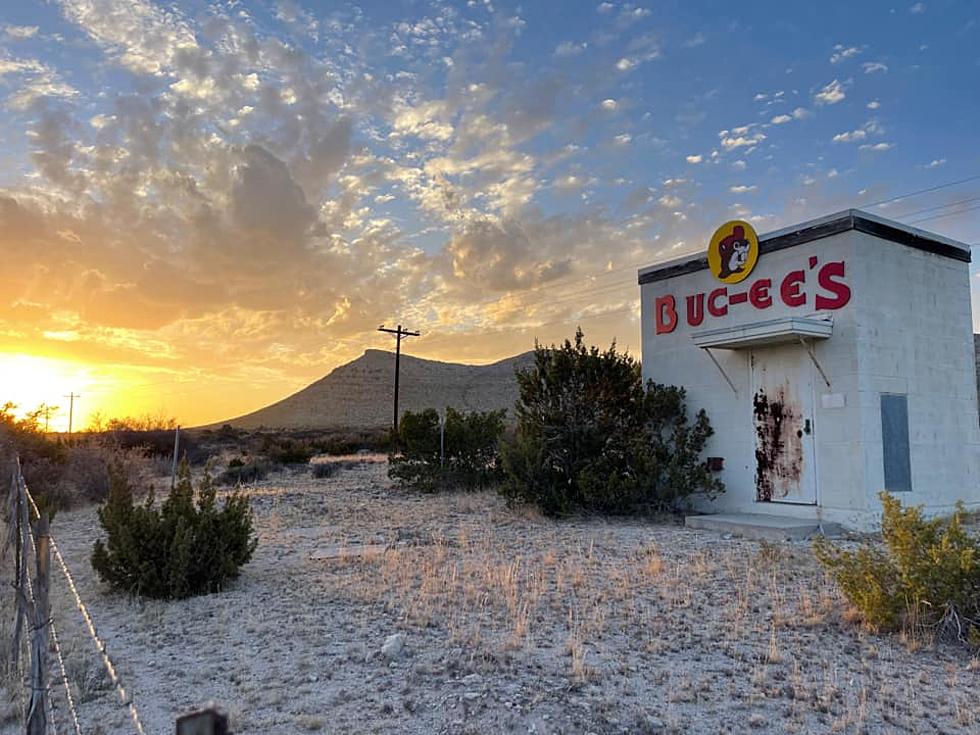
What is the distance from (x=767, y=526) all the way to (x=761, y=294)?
4.16m

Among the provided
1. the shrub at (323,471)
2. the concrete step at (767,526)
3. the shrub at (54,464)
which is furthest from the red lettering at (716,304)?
the shrub at (323,471)

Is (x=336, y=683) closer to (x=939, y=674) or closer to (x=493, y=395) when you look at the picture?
(x=939, y=674)

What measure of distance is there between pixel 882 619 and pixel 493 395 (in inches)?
3104

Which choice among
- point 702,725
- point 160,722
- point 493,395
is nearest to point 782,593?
point 702,725

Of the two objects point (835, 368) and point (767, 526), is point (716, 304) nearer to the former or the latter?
point (835, 368)

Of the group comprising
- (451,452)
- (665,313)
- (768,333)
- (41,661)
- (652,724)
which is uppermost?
(665,313)

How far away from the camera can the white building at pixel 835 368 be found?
11703 millimetres

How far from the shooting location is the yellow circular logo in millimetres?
13180

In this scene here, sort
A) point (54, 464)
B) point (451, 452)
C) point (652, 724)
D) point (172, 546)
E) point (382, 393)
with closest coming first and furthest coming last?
1. point (652, 724)
2. point (172, 546)
3. point (54, 464)
4. point (451, 452)
5. point (382, 393)

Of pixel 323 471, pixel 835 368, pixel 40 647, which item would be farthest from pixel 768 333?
pixel 323 471

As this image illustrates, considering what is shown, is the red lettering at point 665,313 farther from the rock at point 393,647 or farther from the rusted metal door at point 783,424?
the rock at point 393,647

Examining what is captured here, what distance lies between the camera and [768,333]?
38.7 feet

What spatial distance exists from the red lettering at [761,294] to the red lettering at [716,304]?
55 centimetres

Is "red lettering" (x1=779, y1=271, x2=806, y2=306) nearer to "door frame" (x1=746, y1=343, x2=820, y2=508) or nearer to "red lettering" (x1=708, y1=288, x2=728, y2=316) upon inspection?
"door frame" (x1=746, y1=343, x2=820, y2=508)
